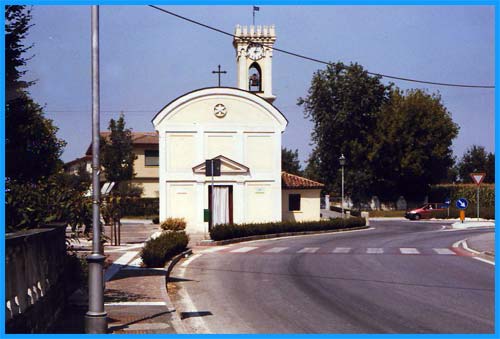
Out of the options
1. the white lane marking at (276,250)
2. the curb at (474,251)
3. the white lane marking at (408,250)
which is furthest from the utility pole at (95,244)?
the white lane marking at (408,250)

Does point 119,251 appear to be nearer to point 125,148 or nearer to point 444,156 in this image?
point 125,148

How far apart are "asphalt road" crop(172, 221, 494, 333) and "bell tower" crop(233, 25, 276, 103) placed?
20.1 metres

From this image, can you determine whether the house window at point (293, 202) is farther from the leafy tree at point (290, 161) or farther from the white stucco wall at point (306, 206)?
the leafy tree at point (290, 161)

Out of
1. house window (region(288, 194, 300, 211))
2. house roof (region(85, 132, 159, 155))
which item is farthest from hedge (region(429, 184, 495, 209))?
house roof (region(85, 132, 159, 155))

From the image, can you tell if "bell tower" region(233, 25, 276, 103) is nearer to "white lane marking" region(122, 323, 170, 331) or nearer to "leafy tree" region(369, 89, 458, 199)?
"leafy tree" region(369, 89, 458, 199)

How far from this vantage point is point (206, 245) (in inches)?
1247

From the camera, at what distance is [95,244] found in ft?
33.9

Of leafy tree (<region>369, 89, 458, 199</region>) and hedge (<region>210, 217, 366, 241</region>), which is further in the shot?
leafy tree (<region>369, 89, 458, 199</region>)

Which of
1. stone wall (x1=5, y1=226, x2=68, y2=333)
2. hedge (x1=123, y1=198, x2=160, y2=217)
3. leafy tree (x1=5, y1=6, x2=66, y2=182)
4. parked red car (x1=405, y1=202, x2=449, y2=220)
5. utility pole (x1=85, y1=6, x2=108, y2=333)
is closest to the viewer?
stone wall (x1=5, y1=226, x2=68, y2=333)

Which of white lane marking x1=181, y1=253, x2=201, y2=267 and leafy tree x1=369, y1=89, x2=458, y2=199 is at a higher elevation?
leafy tree x1=369, y1=89, x2=458, y2=199

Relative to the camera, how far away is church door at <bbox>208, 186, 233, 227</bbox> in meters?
41.3

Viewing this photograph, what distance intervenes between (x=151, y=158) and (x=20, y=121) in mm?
47077

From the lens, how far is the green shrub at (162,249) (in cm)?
2041

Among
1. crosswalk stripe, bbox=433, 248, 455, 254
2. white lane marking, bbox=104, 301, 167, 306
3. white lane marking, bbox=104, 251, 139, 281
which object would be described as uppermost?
white lane marking, bbox=104, 301, 167, 306
